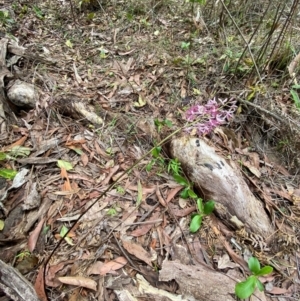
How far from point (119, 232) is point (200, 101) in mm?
1408

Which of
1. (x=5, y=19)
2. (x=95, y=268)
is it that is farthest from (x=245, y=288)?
(x=5, y=19)

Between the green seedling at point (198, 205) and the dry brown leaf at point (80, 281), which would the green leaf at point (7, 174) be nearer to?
the dry brown leaf at point (80, 281)

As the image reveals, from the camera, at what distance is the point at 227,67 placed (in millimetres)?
2869

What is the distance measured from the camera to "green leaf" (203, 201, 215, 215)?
1.84 metres

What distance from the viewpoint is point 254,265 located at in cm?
163

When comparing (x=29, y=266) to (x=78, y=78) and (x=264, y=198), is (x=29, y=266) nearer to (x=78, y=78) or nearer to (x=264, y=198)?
(x=264, y=198)

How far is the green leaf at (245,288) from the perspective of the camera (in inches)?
59.4

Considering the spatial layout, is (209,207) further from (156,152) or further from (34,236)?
(34,236)

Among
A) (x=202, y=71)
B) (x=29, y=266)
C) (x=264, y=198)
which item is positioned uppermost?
(x=202, y=71)

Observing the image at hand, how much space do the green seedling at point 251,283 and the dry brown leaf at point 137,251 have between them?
1.54ft

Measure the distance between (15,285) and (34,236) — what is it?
0.33 metres

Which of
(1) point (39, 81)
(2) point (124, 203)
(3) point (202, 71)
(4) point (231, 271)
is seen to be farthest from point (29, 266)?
(3) point (202, 71)

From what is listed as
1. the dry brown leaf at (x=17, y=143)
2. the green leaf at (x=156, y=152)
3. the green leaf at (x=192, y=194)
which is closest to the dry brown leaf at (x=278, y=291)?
the green leaf at (x=192, y=194)

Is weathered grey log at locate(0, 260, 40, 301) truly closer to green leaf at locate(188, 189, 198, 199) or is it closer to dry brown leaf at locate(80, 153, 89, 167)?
Result: dry brown leaf at locate(80, 153, 89, 167)
